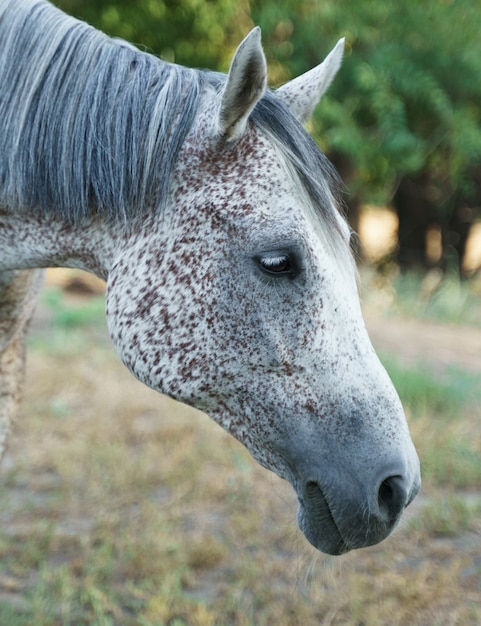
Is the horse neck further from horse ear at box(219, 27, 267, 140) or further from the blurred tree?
the blurred tree

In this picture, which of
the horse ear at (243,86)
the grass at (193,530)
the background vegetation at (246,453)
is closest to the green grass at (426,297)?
the background vegetation at (246,453)

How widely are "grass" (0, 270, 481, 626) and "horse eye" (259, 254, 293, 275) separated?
2.88 ft

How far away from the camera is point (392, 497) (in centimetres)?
157

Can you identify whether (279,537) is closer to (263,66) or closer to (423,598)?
(423,598)

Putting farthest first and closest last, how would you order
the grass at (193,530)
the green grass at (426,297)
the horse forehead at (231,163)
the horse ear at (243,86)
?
the green grass at (426,297), the grass at (193,530), the horse forehead at (231,163), the horse ear at (243,86)

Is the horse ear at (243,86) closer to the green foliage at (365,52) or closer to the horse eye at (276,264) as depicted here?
the horse eye at (276,264)

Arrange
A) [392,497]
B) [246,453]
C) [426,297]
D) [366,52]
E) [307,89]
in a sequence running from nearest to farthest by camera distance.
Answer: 1. [392,497]
2. [307,89]
3. [246,453]
4. [366,52]
5. [426,297]

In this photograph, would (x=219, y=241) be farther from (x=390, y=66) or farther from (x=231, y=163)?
(x=390, y=66)

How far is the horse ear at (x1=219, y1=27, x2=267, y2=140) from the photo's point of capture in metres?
1.54

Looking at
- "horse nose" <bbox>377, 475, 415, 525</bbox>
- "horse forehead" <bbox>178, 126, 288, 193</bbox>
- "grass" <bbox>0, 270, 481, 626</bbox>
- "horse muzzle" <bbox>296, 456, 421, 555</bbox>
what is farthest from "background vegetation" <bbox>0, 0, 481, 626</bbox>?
"horse forehead" <bbox>178, 126, 288, 193</bbox>

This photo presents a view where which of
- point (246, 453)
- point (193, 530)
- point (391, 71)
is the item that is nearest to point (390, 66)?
point (391, 71)

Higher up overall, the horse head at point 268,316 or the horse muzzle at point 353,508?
the horse head at point 268,316

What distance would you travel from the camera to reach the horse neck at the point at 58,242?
72.7 inches

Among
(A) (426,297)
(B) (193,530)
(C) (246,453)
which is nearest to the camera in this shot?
(B) (193,530)
